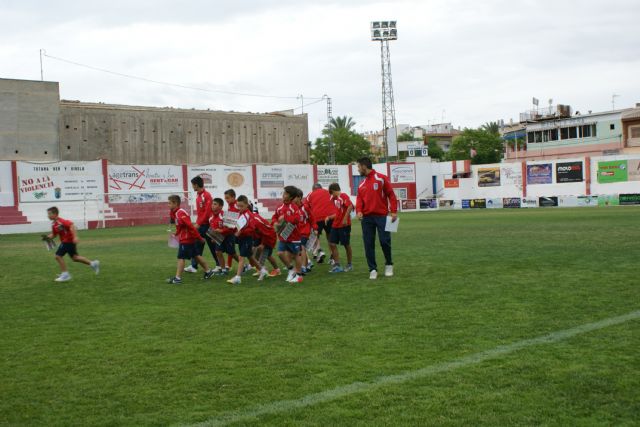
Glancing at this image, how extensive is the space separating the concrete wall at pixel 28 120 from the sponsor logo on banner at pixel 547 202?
3902 cm

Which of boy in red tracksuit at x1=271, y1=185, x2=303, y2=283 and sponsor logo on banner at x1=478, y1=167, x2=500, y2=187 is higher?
sponsor logo on banner at x1=478, y1=167, x2=500, y2=187

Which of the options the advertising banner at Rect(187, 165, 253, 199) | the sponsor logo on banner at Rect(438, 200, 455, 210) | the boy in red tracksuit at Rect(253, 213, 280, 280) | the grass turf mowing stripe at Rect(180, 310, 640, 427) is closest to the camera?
the grass turf mowing stripe at Rect(180, 310, 640, 427)

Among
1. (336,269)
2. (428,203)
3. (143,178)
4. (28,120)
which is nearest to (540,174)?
(428,203)

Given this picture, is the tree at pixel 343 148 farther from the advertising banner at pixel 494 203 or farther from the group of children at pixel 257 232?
the group of children at pixel 257 232

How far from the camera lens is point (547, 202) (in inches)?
2040

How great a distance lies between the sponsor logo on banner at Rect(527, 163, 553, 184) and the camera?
5412cm

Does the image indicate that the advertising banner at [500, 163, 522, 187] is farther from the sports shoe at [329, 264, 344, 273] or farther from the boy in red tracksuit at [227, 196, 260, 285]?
the boy in red tracksuit at [227, 196, 260, 285]

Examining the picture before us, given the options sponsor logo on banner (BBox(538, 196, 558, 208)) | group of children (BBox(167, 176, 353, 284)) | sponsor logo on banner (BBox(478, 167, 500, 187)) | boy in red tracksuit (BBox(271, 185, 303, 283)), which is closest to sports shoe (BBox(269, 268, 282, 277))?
group of children (BBox(167, 176, 353, 284))

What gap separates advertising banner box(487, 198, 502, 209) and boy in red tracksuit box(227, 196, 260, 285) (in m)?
45.2

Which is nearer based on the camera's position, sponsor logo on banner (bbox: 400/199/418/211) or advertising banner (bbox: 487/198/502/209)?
advertising banner (bbox: 487/198/502/209)

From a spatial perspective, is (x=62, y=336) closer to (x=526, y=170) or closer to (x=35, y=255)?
(x=35, y=255)

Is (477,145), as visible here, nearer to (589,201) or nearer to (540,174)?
(540,174)

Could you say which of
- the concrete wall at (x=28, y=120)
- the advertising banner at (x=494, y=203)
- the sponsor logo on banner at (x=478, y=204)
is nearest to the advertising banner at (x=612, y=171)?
the advertising banner at (x=494, y=203)

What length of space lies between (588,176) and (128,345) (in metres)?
50.8
